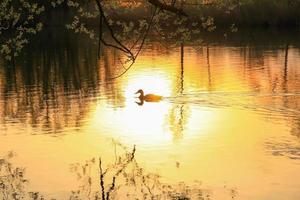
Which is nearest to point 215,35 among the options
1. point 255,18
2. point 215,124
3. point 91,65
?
point 255,18

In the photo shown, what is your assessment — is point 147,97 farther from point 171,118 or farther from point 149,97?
point 171,118

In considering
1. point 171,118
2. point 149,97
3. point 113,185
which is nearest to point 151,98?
point 149,97

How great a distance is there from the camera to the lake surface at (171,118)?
1906 centimetres

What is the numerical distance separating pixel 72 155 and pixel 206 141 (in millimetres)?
5154

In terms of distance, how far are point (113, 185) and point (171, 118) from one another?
37.9 ft

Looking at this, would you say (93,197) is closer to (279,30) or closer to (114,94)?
(114,94)

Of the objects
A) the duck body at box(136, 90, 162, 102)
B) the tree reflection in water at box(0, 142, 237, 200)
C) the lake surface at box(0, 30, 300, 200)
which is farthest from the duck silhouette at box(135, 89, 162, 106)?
the tree reflection in water at box(0, 142, 237, 200)

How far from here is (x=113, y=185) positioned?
1784 cm

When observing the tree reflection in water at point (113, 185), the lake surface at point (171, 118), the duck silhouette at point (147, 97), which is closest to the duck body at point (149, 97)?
the duck silhouette at point (147, 97)

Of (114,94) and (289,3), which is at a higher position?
(289,3)

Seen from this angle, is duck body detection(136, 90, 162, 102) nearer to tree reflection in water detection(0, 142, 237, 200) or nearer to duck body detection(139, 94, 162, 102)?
duck body detection(139, 94, 162, 102)

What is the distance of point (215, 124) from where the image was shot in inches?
1023

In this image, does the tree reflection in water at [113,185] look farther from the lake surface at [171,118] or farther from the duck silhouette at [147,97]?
the duck silhouette at [147,97]

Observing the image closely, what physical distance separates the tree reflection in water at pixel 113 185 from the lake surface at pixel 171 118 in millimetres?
294
